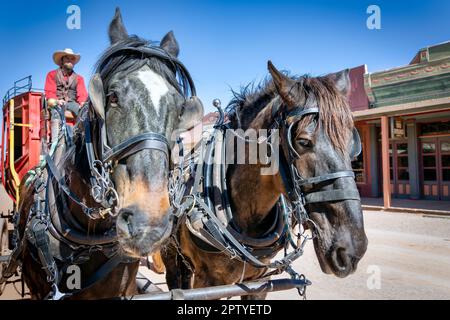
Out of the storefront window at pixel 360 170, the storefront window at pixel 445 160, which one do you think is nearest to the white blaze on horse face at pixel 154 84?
the storefront window at pixel 445 160

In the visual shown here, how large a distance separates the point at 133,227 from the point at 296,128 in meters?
1.28

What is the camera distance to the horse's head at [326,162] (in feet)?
6.54

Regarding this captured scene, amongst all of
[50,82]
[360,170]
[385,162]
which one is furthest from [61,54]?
[360,170]

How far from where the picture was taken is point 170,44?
2172 millimetres

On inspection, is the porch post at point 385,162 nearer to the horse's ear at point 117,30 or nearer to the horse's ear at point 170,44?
the horse's ear at point 170,44

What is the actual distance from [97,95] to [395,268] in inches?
238

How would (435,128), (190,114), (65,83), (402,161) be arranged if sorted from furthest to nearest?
(402,161) < (435,128) < (65,83) < (190,114)

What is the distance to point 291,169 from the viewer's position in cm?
224

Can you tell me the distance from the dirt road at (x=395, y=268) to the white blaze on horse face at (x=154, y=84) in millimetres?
1817

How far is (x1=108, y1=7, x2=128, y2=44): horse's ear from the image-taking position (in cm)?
206

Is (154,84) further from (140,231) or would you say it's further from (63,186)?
(63,186)
